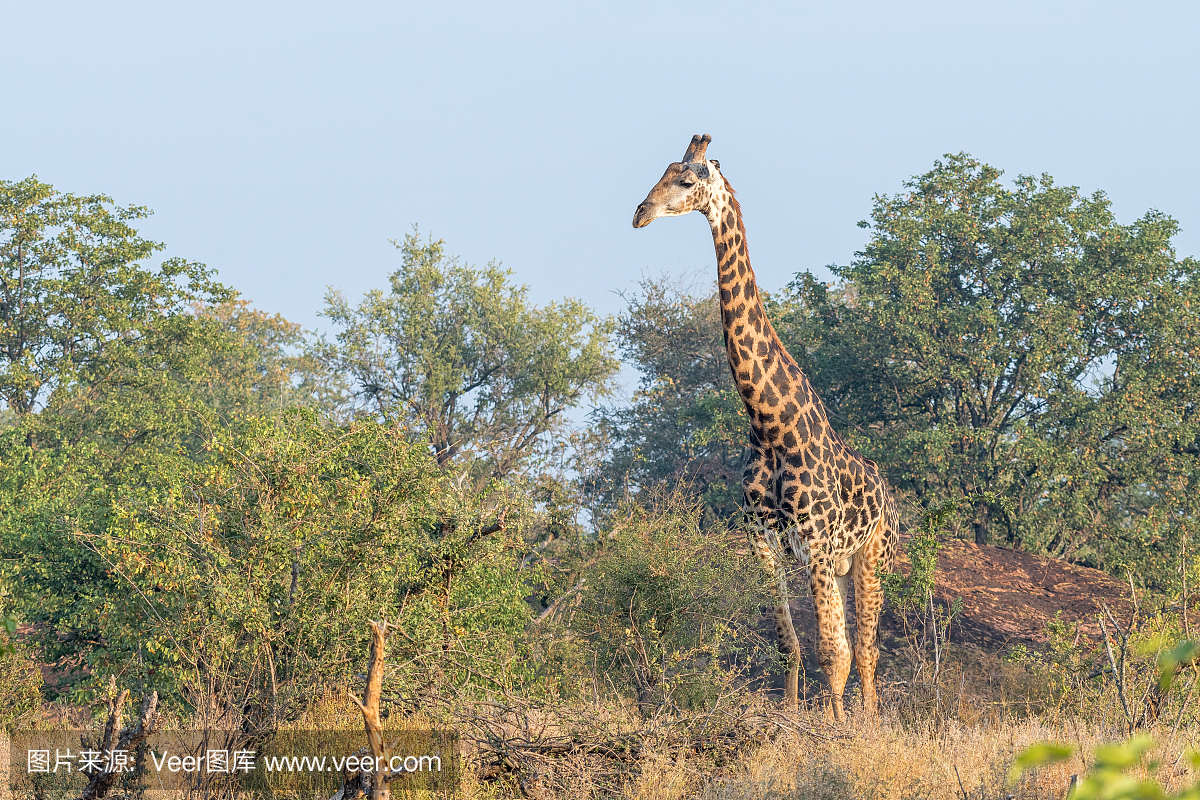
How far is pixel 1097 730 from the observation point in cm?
936

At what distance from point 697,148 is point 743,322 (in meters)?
1.86

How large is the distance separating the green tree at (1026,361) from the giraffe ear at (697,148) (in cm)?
1141

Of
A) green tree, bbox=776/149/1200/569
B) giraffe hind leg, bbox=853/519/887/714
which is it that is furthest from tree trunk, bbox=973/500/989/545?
giraffe hind leg, bbox=853/519/887/714

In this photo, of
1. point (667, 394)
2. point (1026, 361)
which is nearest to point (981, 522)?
point (1026, 361)

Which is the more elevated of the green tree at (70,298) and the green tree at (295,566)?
the green tree at (70,298)

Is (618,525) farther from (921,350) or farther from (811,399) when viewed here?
(921,350)

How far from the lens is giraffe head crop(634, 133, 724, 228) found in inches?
413

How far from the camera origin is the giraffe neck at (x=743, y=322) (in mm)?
11484

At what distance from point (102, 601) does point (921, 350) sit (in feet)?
53.5

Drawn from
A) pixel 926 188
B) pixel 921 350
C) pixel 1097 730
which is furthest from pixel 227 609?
pixel 926 188

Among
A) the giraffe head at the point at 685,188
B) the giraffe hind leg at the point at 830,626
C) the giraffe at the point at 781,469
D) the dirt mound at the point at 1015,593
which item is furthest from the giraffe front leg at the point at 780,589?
the dirt mound at the point at 1015,593

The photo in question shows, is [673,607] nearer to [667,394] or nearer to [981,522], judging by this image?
[981,522]

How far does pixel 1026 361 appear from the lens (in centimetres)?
2173

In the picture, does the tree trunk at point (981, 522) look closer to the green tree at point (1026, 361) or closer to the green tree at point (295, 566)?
the green tree at point (1026, 361)
